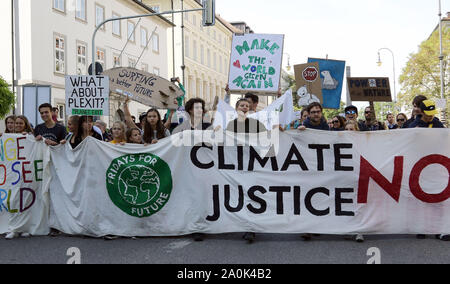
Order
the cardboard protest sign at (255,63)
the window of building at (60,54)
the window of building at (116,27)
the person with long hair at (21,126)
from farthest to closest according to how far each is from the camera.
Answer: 1. the window of building at (116,27)
2. the window of building at (60,54)
3. the cardboard protest sign at (255,63)
4. the person with long hair at (21,126)

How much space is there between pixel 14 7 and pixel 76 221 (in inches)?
816

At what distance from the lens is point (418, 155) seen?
20.7ft

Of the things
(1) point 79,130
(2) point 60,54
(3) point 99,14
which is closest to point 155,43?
(3) point 99,14

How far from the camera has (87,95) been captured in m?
7.74

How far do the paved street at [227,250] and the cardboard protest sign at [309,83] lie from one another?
4.41 metres

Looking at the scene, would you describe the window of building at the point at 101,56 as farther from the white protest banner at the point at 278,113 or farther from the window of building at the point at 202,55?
the window of building at the point at 202,55

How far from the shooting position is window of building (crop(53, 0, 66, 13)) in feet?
86.3

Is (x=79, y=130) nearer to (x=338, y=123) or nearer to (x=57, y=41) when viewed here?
(x=338, y=123)

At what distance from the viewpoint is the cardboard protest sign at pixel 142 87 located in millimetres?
8781

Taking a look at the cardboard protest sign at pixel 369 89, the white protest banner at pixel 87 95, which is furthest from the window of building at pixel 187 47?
the white protest banner at pixel 87 95

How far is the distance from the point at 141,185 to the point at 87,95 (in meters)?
2.01
